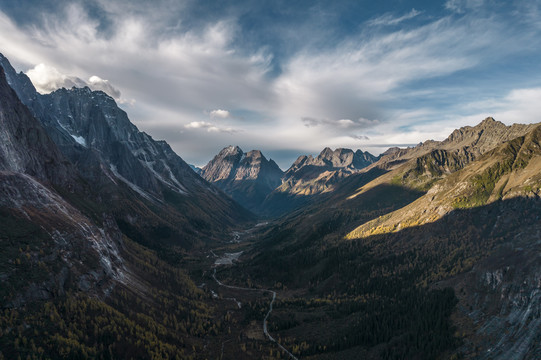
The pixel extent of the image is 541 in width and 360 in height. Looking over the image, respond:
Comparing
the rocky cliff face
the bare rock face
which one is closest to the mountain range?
the rocky cliff face

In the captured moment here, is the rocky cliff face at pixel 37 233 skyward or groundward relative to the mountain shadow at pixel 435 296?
skyward

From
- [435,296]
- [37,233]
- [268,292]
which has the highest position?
[37,233]

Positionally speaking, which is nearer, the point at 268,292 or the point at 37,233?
the point at 37,233

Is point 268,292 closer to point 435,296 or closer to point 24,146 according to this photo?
point 435,296

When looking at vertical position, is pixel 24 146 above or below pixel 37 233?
above

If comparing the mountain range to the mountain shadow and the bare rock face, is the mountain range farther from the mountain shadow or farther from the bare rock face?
the bare rock face

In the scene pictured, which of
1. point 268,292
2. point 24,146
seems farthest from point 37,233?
point 268,292

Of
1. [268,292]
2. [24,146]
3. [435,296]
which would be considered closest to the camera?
[435,296]

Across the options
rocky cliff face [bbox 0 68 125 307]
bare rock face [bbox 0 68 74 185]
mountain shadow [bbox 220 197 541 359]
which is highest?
bare rock face [bbox 0 68 74 185]

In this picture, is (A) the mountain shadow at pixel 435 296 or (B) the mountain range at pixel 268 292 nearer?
(B) the mountain range at pixel 268 292

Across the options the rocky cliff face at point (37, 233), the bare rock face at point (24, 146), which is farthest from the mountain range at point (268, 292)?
the bare rock face at point (24, 146)

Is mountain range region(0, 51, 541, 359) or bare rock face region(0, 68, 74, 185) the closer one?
mountain range region(0, 51, 541, 359)

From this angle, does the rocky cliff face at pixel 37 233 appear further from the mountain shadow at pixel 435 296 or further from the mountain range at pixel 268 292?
the mountain shadow at pixel 435 296
